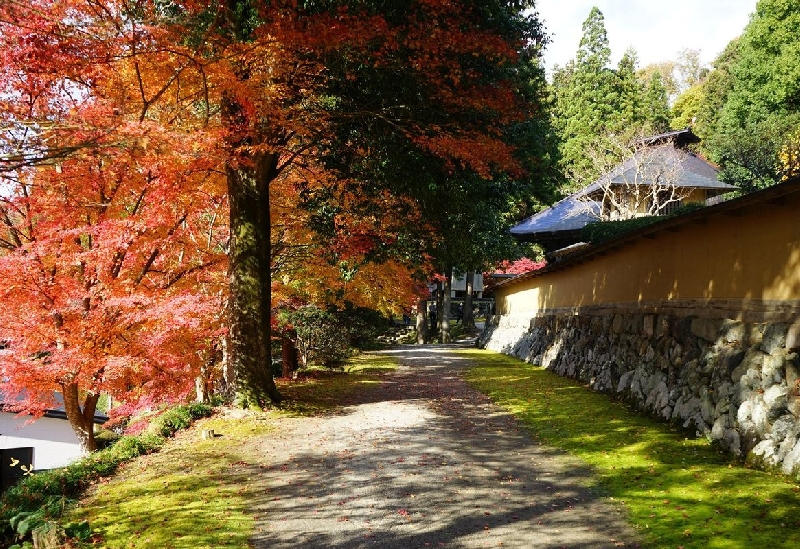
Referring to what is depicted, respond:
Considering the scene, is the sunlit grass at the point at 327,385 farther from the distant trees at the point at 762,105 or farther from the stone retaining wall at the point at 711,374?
the distant trees at the point at 762,105

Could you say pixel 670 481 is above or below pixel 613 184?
below

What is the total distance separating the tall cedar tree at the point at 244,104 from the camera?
9.47m

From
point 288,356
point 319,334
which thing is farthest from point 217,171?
point 288,356

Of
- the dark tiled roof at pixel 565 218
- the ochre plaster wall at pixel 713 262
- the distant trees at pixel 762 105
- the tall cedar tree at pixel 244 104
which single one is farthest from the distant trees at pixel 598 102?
the tall cedar tree at pixel 244 104

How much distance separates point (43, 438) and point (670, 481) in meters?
19.2

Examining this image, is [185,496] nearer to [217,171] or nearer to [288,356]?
[217,171]

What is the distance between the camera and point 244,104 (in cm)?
1020

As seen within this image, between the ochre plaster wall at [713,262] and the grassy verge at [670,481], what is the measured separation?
6.85ft

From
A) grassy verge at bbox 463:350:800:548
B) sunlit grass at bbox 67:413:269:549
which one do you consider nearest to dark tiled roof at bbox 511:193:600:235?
grassy verge at bbox 463:350:800:548

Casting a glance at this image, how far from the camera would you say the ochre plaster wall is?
720 cm

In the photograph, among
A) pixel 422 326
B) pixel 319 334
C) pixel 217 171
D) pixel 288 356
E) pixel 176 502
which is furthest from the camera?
pixel 422 326

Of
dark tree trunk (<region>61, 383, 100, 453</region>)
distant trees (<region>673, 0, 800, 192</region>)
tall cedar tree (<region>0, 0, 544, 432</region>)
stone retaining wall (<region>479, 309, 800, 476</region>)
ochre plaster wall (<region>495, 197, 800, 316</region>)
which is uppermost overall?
distant trees (<region>673, 0, 800, 192</region>)

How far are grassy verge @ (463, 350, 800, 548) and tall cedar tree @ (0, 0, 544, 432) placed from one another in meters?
4.86

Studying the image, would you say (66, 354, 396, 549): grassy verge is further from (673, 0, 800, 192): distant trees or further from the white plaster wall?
(673, 0, 800, 192): distant trees
